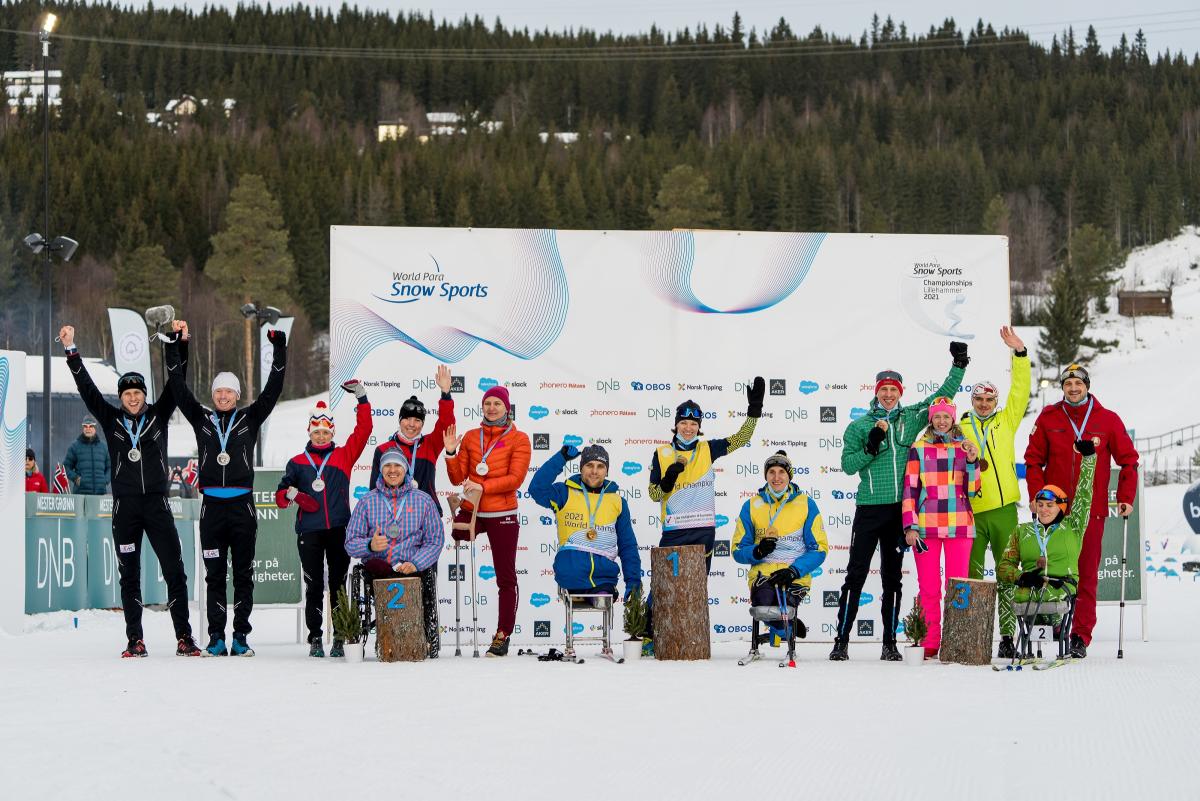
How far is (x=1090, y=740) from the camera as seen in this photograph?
229 inches

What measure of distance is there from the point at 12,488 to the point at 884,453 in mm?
6546

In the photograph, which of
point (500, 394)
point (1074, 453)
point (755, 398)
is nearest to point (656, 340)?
point (755, 398)

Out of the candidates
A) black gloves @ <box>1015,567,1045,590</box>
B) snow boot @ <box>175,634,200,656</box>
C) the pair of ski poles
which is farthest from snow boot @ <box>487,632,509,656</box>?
black gloves @ <box>1015,567,1045,590</box>

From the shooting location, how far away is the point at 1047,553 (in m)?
9.33

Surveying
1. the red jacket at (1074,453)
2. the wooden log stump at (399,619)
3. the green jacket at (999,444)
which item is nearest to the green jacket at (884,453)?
the green jacket at (999,444)

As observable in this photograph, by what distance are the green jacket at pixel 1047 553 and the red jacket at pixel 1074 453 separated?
1.00ft

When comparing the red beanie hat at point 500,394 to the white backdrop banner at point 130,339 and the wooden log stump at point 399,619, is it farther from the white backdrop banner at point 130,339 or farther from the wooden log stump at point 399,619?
the white backdrop banner at point 130,339

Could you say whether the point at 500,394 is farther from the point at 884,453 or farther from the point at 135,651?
the point at 135,651

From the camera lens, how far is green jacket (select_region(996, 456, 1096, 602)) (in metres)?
9.30

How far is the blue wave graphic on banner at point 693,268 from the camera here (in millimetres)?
11055

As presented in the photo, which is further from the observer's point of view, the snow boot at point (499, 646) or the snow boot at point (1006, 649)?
the snow boot at point (499, 646)

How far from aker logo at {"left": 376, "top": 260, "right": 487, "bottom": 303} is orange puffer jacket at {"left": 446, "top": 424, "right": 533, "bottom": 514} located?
1248 mm

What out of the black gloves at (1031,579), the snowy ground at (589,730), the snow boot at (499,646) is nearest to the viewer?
the snowy ground at (589,730)

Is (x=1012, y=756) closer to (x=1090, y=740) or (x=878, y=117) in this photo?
(x=1090, y=740)
